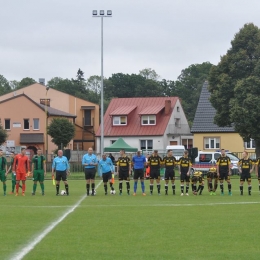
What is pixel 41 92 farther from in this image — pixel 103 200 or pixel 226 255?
pixel 226 255

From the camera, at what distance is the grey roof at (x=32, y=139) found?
8969cm

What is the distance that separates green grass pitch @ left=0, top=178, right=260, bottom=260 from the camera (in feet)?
40.9

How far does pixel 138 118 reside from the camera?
86938 mm

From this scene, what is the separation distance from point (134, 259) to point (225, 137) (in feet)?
216

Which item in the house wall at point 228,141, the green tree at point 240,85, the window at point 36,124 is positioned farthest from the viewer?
the window at point 36,124

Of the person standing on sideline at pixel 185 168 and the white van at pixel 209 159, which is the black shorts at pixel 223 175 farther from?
the white van at pixel 209 159

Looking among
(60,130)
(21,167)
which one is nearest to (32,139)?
(60,130)

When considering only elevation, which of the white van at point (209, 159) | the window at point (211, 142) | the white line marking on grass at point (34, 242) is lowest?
the white line marking on grass at point (34, 242)

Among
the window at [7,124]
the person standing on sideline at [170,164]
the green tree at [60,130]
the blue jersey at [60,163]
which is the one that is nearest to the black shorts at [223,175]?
the person standing on sideline at [170,164]

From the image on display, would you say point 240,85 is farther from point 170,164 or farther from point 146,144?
point 170,164

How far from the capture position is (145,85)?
14538 centimetres

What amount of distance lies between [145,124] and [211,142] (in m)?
11.3

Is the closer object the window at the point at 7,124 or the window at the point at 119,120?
the window at the point at 119,120

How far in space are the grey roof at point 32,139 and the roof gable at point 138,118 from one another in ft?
25.2
